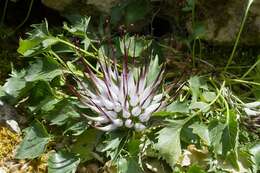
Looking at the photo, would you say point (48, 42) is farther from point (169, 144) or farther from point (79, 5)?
point (169, 144)

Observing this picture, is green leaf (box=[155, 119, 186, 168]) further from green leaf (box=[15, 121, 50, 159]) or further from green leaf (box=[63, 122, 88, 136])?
green leaf (box=[15, 121, 50, 159])

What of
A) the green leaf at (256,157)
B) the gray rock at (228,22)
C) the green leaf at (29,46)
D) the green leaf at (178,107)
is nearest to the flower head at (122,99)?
the green leaf at (178,107)

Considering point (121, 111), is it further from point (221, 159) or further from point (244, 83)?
point (244, 83)

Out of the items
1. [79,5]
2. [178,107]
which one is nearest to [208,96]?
[178,107]

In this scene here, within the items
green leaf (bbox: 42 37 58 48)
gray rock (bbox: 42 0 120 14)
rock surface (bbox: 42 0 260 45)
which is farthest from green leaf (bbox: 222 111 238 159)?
gray rock (bbox: 42 0 120 14)

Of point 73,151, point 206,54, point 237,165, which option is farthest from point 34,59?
point 237,165
